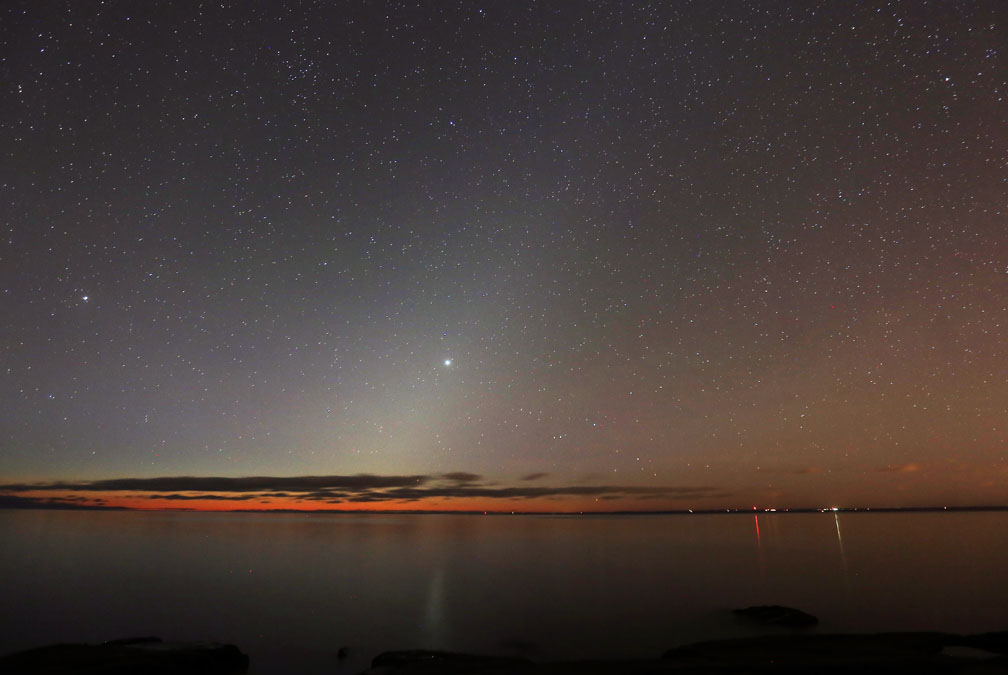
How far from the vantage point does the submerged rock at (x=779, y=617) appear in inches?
1075

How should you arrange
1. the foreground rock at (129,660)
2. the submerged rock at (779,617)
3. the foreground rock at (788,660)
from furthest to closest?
the submerged rock at (779,617) < the foreground rock at (129,660) < the foreground rock at (788,660)

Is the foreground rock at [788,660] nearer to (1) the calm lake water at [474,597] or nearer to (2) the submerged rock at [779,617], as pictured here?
(1) the calm lake water at [474,597]

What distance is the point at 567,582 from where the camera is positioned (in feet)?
150

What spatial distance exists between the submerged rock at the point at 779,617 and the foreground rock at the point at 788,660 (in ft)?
16.3

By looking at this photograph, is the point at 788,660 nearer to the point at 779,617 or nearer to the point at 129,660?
the point at 779,617

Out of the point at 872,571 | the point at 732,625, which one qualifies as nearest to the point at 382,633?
the point at 732,625

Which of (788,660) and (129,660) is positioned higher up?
(788,660)

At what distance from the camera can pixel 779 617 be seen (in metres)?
28.3

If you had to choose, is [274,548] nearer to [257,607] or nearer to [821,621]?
[257,607]

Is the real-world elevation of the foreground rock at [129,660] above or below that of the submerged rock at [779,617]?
below

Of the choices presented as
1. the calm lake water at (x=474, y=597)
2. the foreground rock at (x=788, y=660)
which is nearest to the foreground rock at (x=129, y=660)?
the calm lake water at (x=474, y=597)

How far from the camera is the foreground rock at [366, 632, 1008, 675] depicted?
17219 mm

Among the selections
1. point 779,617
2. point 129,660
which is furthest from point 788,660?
point 129,660

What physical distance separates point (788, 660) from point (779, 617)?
11129mm
